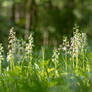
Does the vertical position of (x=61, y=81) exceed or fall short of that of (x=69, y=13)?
it falls short

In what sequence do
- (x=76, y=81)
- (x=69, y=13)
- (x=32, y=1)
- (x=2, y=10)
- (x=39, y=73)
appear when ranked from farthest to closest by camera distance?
(x=2, y=10), (x=69, y=13), (x=32, y=1), (x=39, y=73), (x=76, y=81)

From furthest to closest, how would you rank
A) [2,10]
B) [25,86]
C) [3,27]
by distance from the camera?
[2,10], [3,27], [25,86]

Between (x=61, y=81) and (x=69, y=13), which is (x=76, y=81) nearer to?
(x=61, y=81)

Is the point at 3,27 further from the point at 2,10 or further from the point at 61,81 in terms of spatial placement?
the point at 2,10

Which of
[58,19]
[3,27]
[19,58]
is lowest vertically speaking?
[19,58]

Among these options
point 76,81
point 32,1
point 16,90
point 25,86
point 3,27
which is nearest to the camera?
point 25,86

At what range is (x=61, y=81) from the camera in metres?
1.78

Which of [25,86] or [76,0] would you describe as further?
[76,0]

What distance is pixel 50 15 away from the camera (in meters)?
16.8

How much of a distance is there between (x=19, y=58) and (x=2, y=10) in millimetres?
28216

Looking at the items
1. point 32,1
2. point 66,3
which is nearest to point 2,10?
point 66,3

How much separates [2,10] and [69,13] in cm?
1568

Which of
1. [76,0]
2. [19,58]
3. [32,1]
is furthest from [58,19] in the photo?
[19,58]

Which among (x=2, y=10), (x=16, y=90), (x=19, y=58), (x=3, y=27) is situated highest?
(x=2, y=10)
